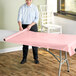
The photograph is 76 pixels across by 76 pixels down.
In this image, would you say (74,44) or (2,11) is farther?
(2,11)

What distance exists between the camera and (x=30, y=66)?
3.99m

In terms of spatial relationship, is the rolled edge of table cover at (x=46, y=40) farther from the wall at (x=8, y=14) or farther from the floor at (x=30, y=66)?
the wall at (x=8, y=14)

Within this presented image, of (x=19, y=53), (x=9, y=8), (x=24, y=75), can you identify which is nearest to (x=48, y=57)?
(x=19, y=53)

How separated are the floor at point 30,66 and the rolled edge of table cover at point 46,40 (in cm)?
75

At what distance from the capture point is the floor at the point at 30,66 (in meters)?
3.61

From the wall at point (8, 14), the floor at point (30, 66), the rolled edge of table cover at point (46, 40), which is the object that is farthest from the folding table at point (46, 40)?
the wall at point (8, 14)

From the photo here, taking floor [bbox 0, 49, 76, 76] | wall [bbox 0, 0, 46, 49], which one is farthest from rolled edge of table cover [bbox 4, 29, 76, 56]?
wall [bbox 0, 0, 46, 49]

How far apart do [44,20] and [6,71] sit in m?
2.32

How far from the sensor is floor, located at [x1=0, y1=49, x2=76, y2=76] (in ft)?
11.8

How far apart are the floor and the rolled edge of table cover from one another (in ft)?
2.46

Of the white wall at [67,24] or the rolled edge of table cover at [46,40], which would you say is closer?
the rolled edge of table cover at [46,40]

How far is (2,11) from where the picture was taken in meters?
4.73

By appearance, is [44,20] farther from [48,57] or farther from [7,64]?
[7,64]

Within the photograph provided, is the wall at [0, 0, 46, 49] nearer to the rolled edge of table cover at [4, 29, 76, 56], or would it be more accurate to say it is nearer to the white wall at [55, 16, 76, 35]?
the white wall at [55, 16, 76, 35]
